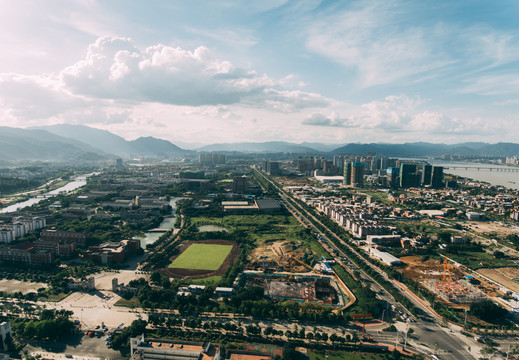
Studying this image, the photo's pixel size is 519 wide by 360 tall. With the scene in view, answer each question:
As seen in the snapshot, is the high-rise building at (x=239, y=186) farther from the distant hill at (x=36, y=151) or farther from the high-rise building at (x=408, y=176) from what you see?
the distant hill at (x=36, y=151)

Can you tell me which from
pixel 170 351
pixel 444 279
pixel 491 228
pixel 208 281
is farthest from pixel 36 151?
pixel 491 228

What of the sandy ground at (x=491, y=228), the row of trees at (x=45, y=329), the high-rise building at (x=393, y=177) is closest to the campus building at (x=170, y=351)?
the row of trees at (x=45, y=329)

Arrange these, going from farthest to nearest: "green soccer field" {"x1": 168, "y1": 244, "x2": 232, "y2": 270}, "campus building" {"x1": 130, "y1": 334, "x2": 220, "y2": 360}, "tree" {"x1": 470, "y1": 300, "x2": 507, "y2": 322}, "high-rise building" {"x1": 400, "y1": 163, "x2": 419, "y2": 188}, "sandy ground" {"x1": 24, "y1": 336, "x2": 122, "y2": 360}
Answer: "high-rise building" {"x1": 400, "y1": 163, "x2": 419, "y2": 188} < "green soccer field" {"x1": 168, "y1": 244, "x2": 232, "y2": 270} < "tree" {"x1": 470, "y1": 300, "x2": 507, "y2": 322} < "sandy ground" {"x1": 24, "y1": 336, "x2": 122, "y2": 360} < "campus building" {"x1": 130, "y1": 334, "x2": 220, "y2": 360}

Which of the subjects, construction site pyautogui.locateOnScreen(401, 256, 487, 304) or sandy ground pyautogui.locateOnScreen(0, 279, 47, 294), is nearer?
construction site pyautogui.locateOnScreen(401, 256, 487, 304)

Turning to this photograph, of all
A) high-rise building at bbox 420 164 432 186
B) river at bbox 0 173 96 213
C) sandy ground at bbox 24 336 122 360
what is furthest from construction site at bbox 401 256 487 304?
river at bbox 0 173 96 213

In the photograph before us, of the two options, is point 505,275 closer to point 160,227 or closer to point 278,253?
point 278,253

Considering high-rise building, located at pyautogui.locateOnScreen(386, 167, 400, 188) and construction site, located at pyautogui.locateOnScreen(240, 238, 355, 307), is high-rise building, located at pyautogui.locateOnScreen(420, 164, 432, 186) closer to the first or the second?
high-rise building, located at pyautogui.locateOnScreen(386, 167, 400, 188)
